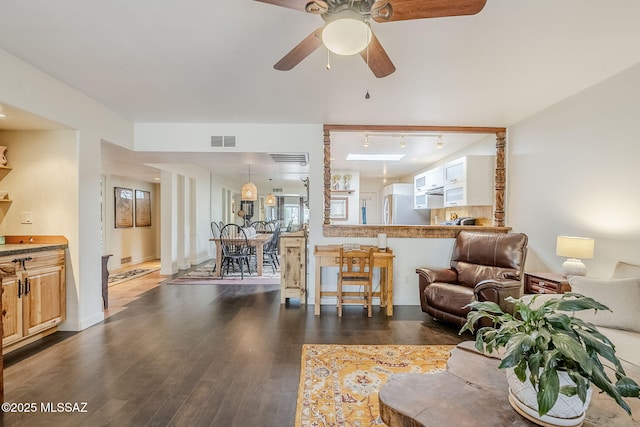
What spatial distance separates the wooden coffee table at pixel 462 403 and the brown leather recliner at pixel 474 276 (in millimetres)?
1520

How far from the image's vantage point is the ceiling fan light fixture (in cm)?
139

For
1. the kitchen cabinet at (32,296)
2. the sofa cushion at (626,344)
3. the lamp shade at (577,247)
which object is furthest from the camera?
the lamp shade at (577,247)

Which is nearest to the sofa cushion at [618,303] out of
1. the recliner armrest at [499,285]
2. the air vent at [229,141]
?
the recliner armrest at [499,285]

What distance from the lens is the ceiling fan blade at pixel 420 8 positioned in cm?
133

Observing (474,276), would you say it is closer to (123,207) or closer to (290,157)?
(290,157)

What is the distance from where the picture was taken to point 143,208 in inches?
295

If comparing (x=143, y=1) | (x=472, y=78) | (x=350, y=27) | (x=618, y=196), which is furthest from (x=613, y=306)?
(x=143, y=1)

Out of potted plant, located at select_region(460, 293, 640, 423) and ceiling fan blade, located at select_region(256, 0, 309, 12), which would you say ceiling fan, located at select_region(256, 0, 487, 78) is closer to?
ceiling fan blade, located at select_region(256, 0, 309, 12)

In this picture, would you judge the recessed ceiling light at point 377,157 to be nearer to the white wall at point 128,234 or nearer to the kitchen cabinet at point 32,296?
the kitchen cabinet at point 32,296

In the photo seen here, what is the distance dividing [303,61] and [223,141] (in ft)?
6.78

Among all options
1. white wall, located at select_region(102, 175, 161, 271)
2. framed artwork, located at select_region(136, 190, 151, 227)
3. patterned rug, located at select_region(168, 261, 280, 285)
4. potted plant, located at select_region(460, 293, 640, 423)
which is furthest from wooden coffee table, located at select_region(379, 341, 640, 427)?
framed artwork, located at select_region(136, 190, 151, 227)

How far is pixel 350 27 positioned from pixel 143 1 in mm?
1336

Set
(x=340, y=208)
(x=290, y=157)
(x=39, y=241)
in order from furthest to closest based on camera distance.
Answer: (x=340, y=208) < (x=290, y=157) < (x=39, y=241)

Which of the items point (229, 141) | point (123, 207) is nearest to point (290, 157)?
point (229, 141)
